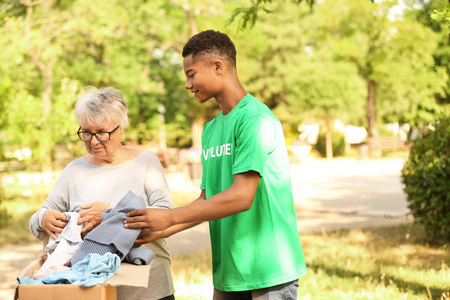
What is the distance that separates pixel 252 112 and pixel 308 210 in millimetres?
9371

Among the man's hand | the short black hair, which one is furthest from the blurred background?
the man's hand

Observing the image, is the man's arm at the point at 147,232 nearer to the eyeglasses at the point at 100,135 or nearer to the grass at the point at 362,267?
the eyeglasses at the point at 100,135

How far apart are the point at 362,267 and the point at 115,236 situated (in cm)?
450

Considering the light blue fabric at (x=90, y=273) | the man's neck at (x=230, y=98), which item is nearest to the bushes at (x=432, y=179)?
the man's neck at (x=230, y=98)

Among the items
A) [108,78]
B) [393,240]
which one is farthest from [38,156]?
[108,78]

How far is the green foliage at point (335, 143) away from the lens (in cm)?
3559

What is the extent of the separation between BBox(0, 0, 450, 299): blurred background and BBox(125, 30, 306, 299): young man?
1621mm

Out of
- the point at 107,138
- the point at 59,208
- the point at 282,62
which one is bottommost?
the point at 59,208

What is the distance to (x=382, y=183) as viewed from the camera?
54.6ft

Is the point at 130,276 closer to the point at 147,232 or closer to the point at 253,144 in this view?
the point at 147,232

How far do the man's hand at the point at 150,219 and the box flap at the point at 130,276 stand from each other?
0.16 m

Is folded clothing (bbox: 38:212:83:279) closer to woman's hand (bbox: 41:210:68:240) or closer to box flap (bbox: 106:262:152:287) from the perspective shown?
woman's hand (bbox: 41:210:68:240)

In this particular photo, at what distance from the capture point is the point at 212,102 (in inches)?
1425

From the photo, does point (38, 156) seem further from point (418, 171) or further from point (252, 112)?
point (252, 112)
